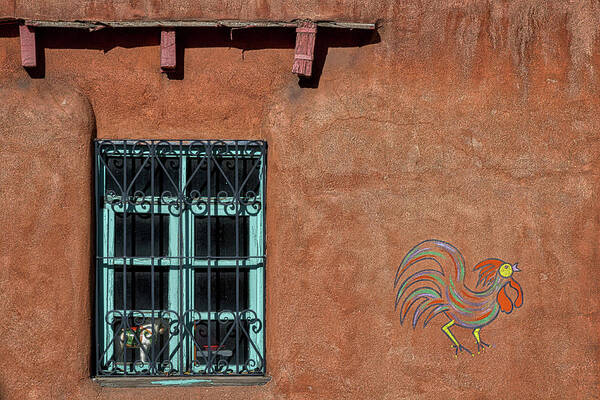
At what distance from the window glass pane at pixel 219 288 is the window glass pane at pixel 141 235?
0.28 meters

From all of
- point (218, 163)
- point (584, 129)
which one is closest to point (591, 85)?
point (584, 129)

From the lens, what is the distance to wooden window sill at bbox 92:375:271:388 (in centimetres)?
386

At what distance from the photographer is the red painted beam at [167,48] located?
3.79 metres

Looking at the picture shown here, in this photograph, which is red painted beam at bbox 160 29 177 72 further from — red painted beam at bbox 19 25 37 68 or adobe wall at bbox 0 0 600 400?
red painted beam at bbox 19 25 37 68

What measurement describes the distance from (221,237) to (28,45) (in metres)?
1.60

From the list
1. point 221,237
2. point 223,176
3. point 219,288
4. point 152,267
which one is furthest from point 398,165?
point 152,267

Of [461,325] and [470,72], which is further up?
[470,72]

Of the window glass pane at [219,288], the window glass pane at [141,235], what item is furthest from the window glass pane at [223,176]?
the window glass pane at [219,288]

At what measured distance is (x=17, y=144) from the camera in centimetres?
379

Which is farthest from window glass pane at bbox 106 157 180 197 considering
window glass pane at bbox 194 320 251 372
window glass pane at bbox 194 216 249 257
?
window glass pane at bbox 194 320 251 372

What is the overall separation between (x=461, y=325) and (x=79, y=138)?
2547 millimetres

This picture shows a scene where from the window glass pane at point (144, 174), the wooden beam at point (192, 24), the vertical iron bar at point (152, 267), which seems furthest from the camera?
the window glass pane at point (144, 174)

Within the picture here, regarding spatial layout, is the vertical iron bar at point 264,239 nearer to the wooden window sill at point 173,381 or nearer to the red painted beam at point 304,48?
the wooden window sill at point 173,381

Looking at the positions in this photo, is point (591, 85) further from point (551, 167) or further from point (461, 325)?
point (461, 325)
